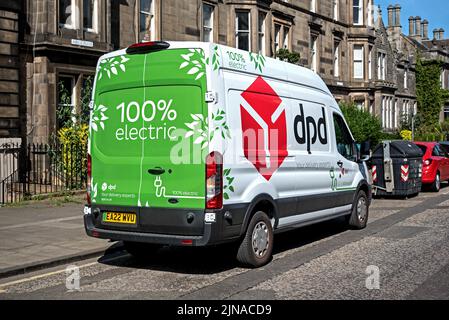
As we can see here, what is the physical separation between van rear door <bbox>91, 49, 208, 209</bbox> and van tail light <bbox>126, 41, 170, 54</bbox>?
52 millimetres

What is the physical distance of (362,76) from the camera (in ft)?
128

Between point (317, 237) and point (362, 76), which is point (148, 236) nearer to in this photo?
point (317, 237)

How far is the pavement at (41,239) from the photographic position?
25.8 feet

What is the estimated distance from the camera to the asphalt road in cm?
620

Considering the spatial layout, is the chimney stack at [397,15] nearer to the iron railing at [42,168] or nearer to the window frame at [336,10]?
the window frame at [336,10]

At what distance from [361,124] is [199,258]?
20.2m

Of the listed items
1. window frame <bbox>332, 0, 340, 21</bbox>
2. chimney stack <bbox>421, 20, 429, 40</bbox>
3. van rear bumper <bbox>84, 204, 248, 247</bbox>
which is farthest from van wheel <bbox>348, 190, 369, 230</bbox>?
chimney stack <bbox>421, 20, 429, 40</bbox>

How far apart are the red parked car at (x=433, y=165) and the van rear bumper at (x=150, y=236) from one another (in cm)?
1370

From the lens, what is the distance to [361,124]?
2702cm

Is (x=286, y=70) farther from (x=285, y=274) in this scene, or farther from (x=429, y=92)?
(x=429, y=92)

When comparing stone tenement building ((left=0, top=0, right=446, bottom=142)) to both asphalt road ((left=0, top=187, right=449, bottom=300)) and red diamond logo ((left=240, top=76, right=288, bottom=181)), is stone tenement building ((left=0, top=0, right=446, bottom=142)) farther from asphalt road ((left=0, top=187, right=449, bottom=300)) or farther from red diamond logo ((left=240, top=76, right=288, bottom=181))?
red diamond logo ((left=240, top=76, right=288, bottom=181))

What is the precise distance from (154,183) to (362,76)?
1344 inches
